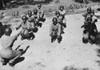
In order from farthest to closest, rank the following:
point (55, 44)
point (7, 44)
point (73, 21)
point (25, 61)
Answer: point (73, 21), point (55, 44), point (25, 61), point (7, 44)

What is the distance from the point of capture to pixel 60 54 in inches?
302

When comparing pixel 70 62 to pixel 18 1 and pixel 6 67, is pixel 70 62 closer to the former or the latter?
pixel 6 67

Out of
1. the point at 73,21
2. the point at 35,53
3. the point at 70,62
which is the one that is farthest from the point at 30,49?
the point at 73,21

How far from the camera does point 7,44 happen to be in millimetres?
6930

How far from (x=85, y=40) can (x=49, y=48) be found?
157 cm

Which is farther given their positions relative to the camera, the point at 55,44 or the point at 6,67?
the point at 55,44

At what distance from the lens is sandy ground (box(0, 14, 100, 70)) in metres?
6.90

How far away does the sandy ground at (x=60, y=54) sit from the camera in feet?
22.6

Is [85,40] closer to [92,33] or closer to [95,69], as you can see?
[92,33]

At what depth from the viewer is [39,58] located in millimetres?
7535

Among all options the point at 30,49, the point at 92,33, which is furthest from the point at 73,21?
the point at 30,49

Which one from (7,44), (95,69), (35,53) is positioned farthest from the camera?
(35,53)

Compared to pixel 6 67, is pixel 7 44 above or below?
above

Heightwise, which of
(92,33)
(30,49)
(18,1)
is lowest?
(18,1)
